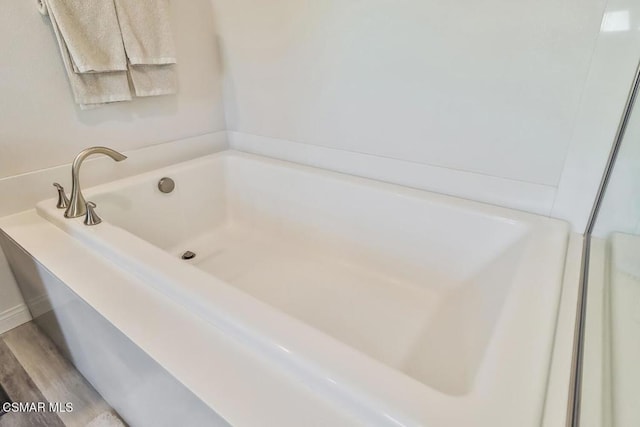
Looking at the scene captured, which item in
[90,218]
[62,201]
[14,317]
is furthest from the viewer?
[14,317]

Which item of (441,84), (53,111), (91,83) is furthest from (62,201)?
(441,84)

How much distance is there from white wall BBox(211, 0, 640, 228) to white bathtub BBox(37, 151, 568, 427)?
5.1 inches

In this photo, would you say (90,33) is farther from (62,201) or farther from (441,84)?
(441,84)

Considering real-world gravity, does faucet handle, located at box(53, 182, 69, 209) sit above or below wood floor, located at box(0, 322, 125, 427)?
above

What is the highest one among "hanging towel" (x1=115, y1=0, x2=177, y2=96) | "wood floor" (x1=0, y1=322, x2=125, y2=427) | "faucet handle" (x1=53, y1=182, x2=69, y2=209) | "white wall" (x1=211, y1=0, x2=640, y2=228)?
"hanging towel" (x1=115, y1=0, x2=177, y2=96)

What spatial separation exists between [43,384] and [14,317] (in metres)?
0.42

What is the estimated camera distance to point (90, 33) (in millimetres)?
1307

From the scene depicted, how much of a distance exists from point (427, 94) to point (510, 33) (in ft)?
0.99

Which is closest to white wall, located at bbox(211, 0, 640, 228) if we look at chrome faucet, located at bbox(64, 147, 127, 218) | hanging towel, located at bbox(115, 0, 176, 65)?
hanging towel, located at bbox(115, 0, 176, 65)

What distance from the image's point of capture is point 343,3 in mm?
1322

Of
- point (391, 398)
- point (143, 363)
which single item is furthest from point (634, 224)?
point (143, 363)

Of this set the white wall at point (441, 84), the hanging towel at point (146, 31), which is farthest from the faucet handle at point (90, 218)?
the white wall at point (441, 84)

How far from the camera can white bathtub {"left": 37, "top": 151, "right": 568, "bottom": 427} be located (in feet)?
1.94

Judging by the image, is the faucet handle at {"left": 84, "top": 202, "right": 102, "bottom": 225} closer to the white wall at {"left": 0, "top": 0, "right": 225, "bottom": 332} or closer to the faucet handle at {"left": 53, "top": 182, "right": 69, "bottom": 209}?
the faucet handle at {"left": 53, "top": 182, "right": 69, "bottom": 209}
